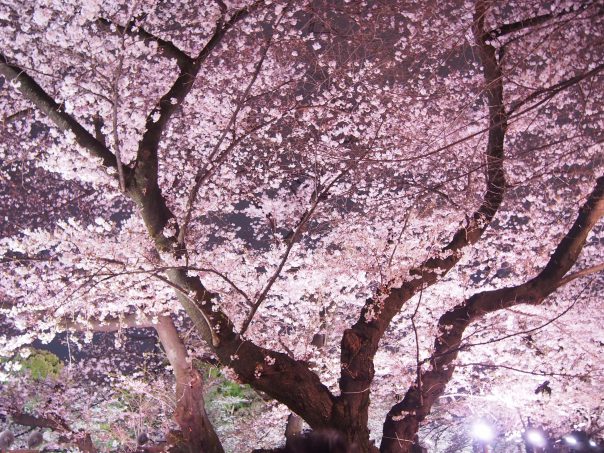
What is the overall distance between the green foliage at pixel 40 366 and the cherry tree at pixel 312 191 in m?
5.49

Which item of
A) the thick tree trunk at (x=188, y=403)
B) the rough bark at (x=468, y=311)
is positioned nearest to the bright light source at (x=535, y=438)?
the thick tree trunk at (x=188, y=403)

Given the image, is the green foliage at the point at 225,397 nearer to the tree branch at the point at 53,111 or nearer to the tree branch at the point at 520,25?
the tree branch at the point at 53,111

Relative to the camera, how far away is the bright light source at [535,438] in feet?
72.1

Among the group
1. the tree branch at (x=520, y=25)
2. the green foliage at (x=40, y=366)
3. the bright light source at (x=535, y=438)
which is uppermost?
the green foliage at (x=40, y=366)

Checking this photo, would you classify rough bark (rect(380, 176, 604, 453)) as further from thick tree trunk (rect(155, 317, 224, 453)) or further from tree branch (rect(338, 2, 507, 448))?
thick tree trunk (rect(155, 317, 224, 453))

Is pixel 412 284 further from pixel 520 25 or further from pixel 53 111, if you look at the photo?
pixel 53 111

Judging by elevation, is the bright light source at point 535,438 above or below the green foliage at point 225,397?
below

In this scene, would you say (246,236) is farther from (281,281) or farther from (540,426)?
(540,426)

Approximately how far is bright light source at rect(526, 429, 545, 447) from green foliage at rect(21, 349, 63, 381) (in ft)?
59.4

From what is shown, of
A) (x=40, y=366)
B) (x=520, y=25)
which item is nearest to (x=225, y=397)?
(x=40, y=366)

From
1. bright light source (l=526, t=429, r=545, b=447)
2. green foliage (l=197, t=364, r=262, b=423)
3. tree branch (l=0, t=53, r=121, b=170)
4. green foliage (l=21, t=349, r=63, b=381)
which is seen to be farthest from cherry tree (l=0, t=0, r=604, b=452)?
green foliage (l=21, t=349, r=63, b=381)

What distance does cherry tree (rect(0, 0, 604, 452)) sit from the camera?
6383 mm

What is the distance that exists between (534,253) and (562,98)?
12.7 ft

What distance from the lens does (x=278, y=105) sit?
434 inches
